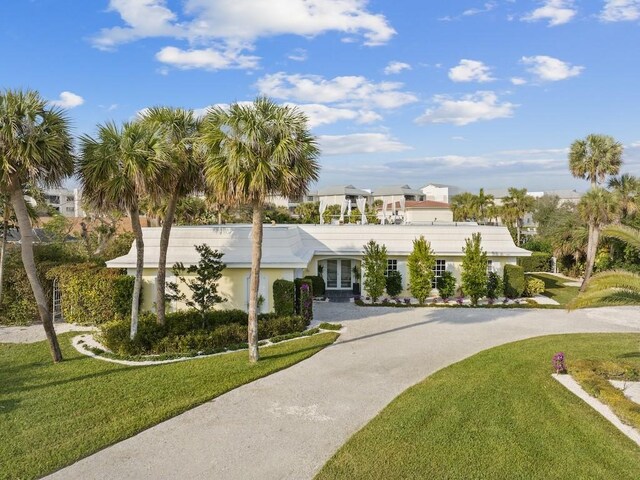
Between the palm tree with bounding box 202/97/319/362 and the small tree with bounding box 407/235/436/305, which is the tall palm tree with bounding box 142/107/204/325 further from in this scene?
the small tree with bounding box 407/235/436/305

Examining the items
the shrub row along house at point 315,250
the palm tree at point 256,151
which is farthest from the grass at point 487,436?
the shrub row along house at point 315,250

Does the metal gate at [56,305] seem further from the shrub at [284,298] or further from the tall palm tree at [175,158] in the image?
the shrub at [284,298]

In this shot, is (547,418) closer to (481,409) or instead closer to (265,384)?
(481,409)

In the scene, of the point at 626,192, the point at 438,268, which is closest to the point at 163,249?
the point at 438,268

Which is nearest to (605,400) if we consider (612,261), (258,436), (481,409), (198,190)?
(481,409)

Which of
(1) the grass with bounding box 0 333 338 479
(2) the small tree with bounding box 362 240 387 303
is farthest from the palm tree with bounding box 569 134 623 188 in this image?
(1) the grass with bounding box 0 333 338 479

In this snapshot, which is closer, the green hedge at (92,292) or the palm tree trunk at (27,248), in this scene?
the palm tree trunk at (27,248)

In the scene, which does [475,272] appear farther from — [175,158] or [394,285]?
[175,158]
